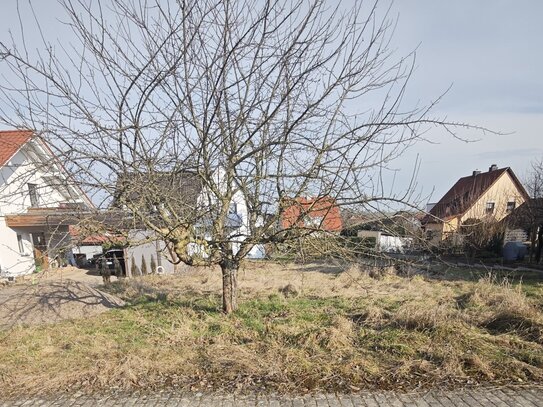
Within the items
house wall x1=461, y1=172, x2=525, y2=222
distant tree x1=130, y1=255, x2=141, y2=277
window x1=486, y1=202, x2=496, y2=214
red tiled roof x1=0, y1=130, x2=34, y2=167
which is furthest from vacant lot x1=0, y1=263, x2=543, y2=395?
window x1=486, y1=202, x2=496, y2=214

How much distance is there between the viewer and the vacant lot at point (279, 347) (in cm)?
341

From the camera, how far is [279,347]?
4.23 metres

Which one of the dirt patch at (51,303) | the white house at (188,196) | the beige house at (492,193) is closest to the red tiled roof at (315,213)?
the white house at (188,196)

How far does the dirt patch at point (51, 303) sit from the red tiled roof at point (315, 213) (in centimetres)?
466

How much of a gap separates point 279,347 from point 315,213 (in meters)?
1.98

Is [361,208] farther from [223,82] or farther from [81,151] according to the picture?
[81,151]

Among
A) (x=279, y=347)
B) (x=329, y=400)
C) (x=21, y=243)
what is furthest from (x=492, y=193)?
(x=21, y=243)

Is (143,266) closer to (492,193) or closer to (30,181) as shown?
(30,181)

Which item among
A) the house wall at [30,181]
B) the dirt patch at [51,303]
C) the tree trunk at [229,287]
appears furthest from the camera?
the dirt patch at [51,303]

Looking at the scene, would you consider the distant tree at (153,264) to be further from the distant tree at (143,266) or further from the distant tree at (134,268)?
the distant tree at (134,268)

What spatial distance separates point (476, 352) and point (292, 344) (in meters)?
2.37

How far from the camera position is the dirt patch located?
19.7ft

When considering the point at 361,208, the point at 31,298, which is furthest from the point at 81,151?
the point at 31,298

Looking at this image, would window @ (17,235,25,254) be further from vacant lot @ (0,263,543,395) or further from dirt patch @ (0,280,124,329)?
vacant lot @ (0,263,543,395)
